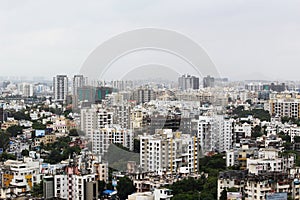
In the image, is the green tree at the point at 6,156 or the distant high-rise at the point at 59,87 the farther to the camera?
the distant high-rise at the point at 59,87

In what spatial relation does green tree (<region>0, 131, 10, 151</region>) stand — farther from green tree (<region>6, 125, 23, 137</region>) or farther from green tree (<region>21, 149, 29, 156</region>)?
green tree (<region>21, 149, 29, 156</region>)

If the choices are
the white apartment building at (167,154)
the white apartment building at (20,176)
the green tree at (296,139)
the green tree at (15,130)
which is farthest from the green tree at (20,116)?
the white apartment building at (20,176)

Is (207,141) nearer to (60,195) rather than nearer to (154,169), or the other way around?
(154,169)

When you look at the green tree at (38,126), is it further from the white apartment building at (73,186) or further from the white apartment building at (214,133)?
the white apartment building at (73,186)

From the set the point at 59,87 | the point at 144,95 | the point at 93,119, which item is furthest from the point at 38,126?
the point at 59,87

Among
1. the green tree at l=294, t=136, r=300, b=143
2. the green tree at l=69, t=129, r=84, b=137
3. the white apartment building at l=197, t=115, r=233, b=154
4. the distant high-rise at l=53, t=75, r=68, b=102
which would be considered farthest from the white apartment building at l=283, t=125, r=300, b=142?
the distant high-rise at l=53, t=75, r=68, b=102
